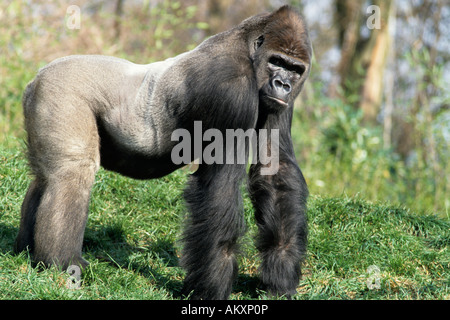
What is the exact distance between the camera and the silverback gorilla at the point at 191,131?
362cm

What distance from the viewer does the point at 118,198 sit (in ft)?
16.7

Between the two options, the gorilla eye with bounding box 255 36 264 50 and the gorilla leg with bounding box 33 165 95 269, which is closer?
the gorilla leg with bounding box 33 165 95 269

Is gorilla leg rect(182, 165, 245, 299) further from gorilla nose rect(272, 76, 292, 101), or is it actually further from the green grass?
gorilla nose rect(272, 76, 292, 101)

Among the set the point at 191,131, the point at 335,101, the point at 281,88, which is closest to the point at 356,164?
the point at 335,101

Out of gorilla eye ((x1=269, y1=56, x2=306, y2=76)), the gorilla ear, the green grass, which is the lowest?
the green grass

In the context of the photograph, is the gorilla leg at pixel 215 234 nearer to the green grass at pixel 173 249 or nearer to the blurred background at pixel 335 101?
the green grass at pixel 173 249

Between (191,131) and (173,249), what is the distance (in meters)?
1.17

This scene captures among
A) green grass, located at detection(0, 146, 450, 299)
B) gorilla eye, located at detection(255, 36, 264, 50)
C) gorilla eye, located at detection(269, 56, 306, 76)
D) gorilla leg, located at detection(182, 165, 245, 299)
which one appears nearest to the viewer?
gorilla leg, located at detection(182, 165, 245, 299)

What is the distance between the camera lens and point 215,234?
11.7ft

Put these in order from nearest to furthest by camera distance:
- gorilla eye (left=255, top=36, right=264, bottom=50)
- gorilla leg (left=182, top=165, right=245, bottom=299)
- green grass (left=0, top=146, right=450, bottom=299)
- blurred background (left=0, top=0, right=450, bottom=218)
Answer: gorilla leg (left=182, top=165, right=245, bottom=299)
green grass (left=0, top=146, right=450, bottom=299)
gorilla eye (left=255, top=36, right=264, bottom=50)
blurred background (left=0, top=0, right=450, bottom=218)

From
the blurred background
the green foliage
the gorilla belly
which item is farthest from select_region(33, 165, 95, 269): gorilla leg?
the green foliage

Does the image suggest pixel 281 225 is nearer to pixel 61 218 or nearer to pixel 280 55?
pixel 280 55

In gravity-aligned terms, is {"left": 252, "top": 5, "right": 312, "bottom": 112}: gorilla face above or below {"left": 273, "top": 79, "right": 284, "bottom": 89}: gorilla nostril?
above

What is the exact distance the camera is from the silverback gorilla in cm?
362
